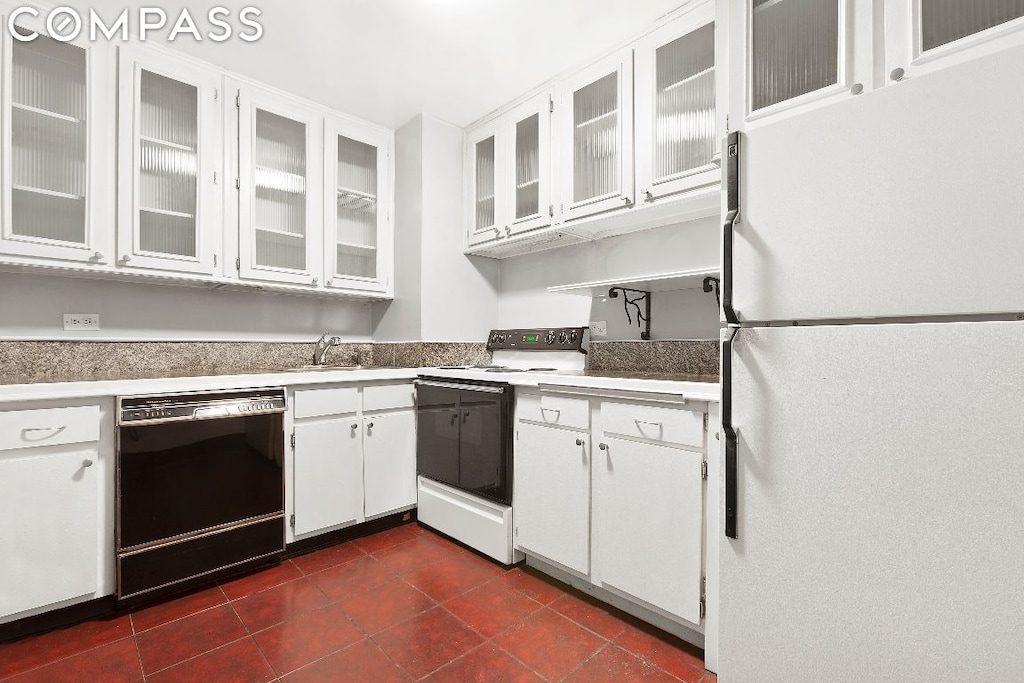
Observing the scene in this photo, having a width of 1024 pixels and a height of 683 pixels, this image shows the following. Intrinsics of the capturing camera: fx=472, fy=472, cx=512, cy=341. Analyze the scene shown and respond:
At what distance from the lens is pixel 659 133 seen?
217 centimetres

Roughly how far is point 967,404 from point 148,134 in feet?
10.6

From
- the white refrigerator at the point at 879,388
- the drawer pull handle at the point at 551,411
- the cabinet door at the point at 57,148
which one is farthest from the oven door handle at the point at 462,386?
the cabinet door at the point at 57,148

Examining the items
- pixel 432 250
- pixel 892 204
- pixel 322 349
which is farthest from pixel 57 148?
pixel 892 204

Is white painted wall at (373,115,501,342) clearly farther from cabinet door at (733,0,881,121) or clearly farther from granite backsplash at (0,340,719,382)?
cabinet door at (733,0,881,121)

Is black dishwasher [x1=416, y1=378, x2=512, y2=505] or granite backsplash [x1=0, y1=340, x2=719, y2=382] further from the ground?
granite backsplash [x1=0, y1=340, x2=719, y2=382]

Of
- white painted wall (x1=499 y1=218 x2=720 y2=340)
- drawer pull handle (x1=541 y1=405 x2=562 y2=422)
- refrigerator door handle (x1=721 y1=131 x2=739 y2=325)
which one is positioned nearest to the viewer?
refrigerator door handle (x1=721 y1=131 x2=739 y2=325)

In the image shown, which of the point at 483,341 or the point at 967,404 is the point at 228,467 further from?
the point at 967,404

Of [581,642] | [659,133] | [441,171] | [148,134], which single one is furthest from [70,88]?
[581,642]

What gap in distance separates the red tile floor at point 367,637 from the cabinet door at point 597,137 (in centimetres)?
184

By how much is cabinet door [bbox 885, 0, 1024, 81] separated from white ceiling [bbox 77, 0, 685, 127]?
41.6 inches

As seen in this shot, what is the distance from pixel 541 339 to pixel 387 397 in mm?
1003

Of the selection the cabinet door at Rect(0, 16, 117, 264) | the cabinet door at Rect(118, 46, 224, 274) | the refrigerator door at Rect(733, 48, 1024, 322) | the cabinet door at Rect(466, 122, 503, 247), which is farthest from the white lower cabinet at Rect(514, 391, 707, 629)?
the cabinet door at Rect(0, 16, 117, 264)

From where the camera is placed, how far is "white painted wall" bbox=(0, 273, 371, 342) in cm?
221

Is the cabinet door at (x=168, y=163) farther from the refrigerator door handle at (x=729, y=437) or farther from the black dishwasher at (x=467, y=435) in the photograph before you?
the refrigerator door handle at (x=729, y=437)
